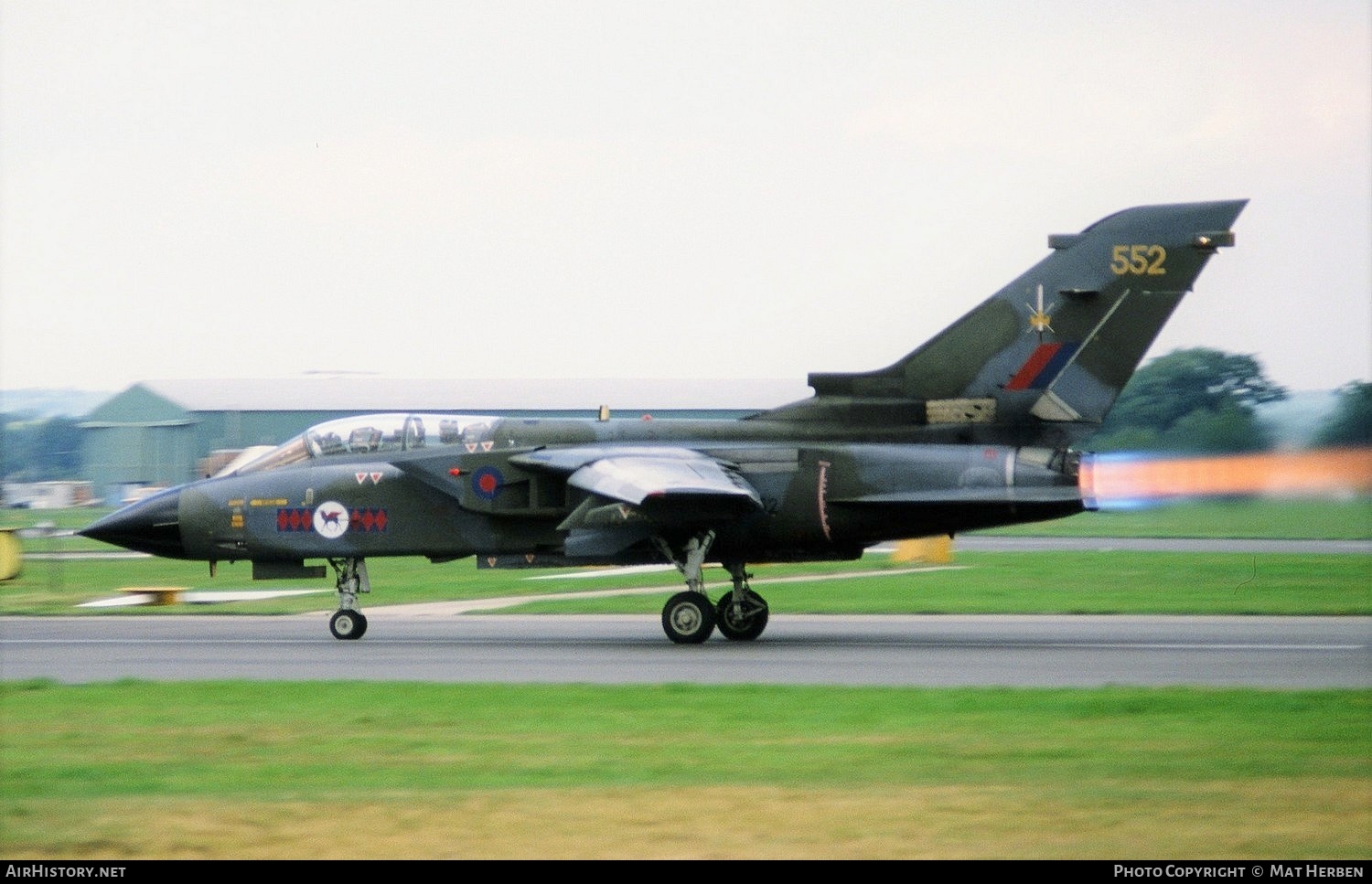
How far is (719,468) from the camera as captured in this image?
19500 millimetres

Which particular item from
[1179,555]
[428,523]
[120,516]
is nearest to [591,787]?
[428,523]

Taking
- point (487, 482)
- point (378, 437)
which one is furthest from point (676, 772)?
point (378, 437)

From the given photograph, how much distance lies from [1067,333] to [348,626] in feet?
32.1

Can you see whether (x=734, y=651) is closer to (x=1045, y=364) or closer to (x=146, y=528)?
(x=1045, y=364)

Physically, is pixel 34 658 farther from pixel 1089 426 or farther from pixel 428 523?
pixel 1089 426

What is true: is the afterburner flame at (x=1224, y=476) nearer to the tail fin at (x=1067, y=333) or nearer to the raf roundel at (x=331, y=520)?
the tail fin at (x=1067, y=333)

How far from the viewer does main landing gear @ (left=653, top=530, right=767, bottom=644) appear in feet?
63.7

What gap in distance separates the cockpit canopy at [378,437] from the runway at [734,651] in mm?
2420

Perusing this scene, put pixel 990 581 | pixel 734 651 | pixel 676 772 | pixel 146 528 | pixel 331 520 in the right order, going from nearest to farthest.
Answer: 1. pixel 676 772
2. pixel 734 651
3. pixel 331 520
4. pixel 146 528
5. pixel 990 581

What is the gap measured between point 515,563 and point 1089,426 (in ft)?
24.3

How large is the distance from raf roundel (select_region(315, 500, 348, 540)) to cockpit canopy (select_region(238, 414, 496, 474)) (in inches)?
29.4

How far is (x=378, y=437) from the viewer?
68.8ft

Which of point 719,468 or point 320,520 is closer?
point 719,468

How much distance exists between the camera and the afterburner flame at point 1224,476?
17.9m
